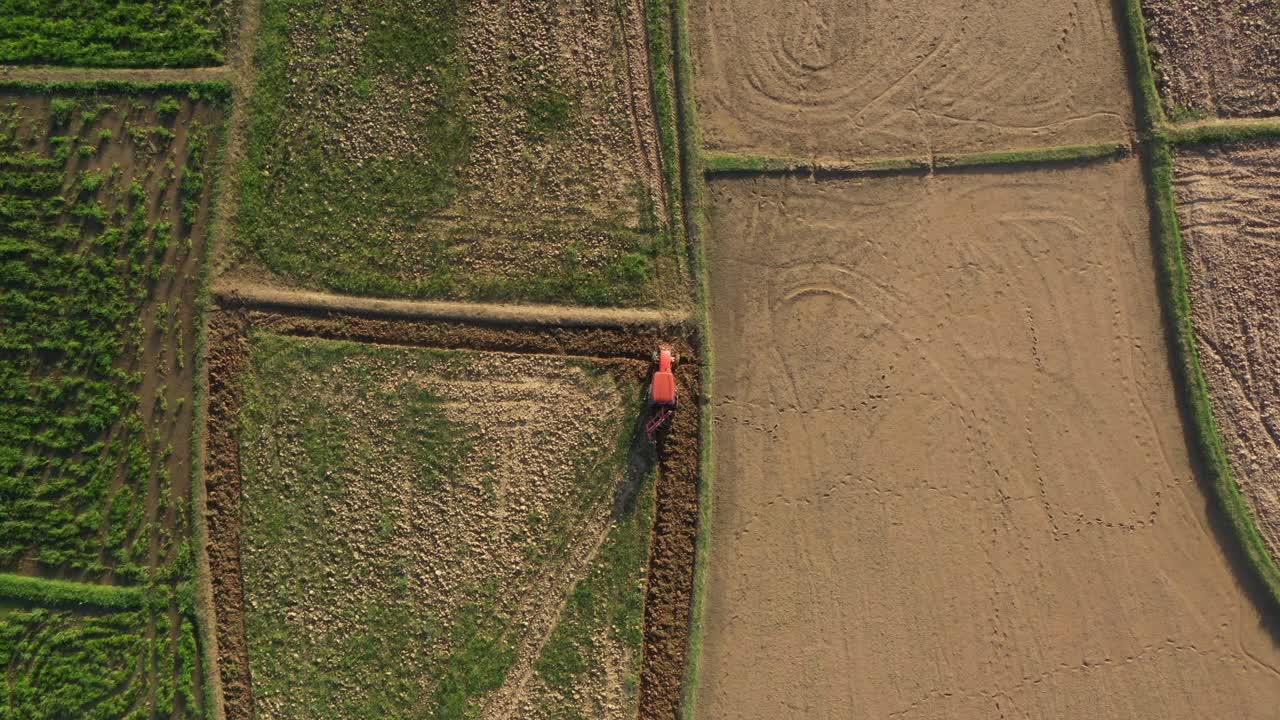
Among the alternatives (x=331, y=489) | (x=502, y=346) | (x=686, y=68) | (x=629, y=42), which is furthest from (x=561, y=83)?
(x=331, y=489)

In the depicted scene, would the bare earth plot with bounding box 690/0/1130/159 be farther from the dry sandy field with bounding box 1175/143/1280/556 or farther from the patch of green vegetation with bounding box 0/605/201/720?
the patch of green vegetation with bounding box 0/605/201/720

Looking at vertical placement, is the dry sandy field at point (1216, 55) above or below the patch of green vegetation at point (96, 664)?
above

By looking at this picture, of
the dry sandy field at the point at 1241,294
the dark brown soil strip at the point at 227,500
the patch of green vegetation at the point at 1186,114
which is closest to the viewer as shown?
the dark brown soil strip at the point at 227,500

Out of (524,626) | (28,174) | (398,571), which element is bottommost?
(524,626)

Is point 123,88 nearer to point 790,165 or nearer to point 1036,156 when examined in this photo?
point 790,165

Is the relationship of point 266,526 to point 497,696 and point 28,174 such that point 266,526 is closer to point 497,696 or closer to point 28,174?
point 497,696

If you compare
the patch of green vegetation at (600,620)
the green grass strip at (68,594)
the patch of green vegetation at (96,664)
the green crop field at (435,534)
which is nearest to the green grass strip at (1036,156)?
→ the green crop field at (435,534)

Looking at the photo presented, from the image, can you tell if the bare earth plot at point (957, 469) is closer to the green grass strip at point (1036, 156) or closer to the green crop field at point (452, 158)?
the green grass strip at point (1036, 156)
